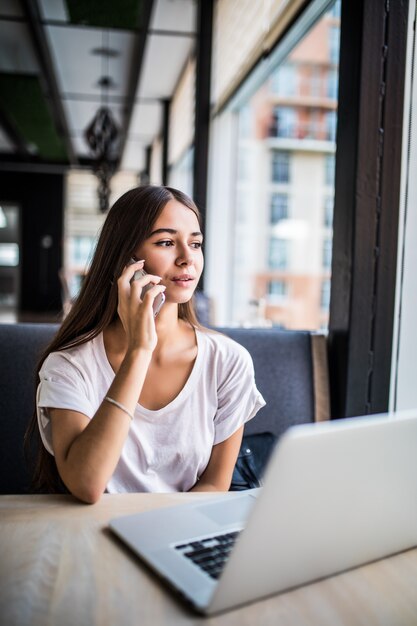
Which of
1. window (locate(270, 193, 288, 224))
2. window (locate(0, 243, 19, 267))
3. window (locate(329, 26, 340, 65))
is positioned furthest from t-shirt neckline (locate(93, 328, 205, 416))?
window (locate(0, 243, 19, 267))

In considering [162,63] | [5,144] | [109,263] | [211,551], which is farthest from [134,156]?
[211,551]

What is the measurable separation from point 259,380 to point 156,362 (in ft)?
1.44

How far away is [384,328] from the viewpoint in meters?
1.72

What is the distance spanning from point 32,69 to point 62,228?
5875mm

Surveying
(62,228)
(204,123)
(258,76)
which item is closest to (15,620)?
(258,76)

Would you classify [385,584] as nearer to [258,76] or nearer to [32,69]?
[258,76]

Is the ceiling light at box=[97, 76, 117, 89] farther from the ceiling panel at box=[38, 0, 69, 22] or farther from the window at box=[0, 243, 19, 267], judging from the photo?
the window at box=[0, 243, 19, 267]

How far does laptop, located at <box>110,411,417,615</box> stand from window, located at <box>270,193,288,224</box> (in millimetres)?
4643

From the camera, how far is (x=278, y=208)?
5.37 metres

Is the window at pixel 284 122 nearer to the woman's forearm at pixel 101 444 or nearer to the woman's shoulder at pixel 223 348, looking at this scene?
the woman's shoulder at pixel 223 348

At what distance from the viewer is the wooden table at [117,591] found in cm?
67

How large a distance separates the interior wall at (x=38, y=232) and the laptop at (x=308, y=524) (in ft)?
38.6

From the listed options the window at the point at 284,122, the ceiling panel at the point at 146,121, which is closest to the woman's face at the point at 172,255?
the window at the point at 284,122

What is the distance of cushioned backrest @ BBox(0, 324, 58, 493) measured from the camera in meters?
1.67
